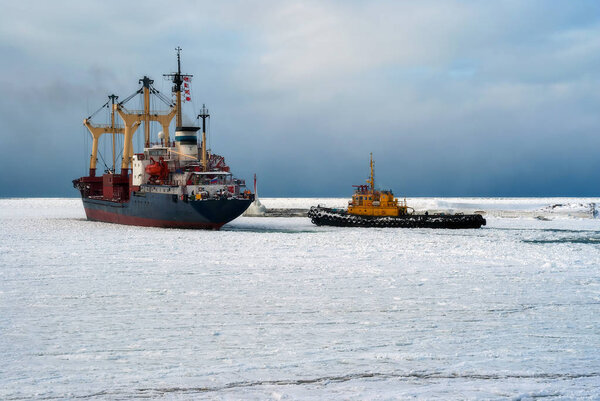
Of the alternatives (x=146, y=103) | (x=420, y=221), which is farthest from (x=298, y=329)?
(x=146, y=103)

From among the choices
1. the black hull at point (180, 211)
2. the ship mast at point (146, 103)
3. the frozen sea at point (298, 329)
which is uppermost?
the ship mast at point (146, 103)

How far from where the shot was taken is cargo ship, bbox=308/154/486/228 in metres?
33.8

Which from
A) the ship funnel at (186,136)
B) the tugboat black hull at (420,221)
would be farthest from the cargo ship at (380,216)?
the ship funnel at (186,136)

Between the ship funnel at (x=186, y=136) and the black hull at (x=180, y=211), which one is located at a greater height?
the ship funnel at (x=186, y=136)

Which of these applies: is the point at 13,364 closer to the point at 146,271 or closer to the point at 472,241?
the point at 146,271

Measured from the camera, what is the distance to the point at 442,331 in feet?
27.2

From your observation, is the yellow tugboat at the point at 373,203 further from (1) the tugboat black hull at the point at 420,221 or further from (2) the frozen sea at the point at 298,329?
(2) the frozen sea at the point at 298,329

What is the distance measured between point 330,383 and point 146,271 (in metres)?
9.04

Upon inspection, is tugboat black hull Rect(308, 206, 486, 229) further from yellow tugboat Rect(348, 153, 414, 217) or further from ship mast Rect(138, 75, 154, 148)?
ship mast Rect(138, 75, 154, 148)

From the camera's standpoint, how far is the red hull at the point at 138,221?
3091 centimetres

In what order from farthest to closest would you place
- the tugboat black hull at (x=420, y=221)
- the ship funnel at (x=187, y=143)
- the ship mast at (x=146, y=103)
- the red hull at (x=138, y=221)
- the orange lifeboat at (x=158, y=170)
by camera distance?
1. the ship mast at (x=146, y=103)
2. the ship funnel at (x=187, y=143)
3. the tugboat black hull at (x=420, y=221)
4. the orange lifeboat at (x=158, y=170)
5. the red hull at (x=138, y=221)

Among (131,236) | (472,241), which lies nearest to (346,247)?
(472,241)

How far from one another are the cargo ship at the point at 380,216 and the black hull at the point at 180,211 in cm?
689

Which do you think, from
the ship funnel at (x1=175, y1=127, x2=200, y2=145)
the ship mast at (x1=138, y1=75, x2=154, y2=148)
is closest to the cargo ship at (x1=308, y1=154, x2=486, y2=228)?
the ship funnel at (x1=175, y1=127, x2=200, y2=145)
